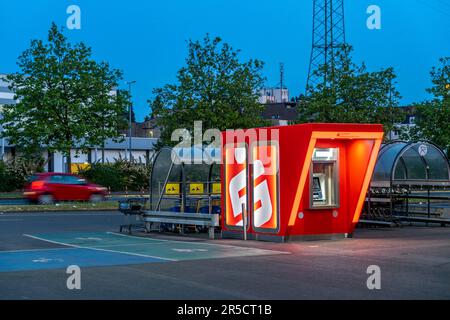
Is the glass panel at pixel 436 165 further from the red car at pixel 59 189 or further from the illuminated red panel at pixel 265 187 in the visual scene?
the red car at pixel 59 189

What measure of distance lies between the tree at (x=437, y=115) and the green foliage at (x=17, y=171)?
84.4 feet

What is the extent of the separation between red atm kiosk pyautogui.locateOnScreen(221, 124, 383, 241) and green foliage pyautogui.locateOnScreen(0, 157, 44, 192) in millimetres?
36276

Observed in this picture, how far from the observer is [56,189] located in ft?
125

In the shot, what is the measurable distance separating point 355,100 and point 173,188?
28.2 meters

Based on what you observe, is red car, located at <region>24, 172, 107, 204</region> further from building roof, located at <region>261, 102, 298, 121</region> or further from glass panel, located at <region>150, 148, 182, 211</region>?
building roof, located at <region>261, 102, 298, 121</region>

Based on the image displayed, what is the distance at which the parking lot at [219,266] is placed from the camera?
404 inches

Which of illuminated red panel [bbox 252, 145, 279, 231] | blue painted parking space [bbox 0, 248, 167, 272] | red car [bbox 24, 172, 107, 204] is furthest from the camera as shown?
red car [bbox 24, 172, 107, 204]

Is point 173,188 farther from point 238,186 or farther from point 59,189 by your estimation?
point 59,189

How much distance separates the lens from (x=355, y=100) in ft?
159

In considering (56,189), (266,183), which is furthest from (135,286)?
(56,189)

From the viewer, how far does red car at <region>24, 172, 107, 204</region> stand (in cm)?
3769

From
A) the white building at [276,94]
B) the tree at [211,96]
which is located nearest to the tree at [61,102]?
Result: the tree at [211,96]

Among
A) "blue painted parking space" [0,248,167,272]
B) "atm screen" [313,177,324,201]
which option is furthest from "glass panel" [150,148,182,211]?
"blue painted parking space" [0,248,167,272]

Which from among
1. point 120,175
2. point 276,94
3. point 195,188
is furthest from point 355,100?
point 276,94
